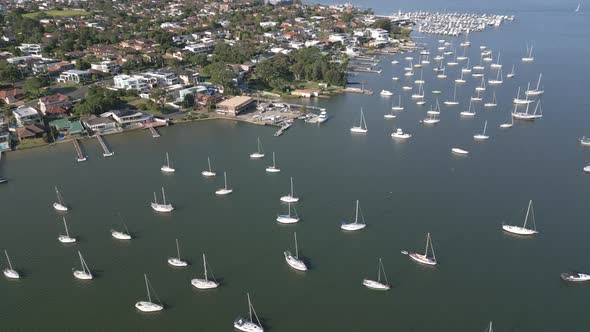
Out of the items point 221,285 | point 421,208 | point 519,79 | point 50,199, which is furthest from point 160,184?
point 519,79

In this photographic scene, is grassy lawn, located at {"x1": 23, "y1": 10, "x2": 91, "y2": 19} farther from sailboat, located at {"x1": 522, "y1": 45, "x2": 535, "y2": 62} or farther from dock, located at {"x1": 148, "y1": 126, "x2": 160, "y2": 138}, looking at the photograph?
sailboat, located at {"x1": 522, "y1": 45, "x2": 535, "y2": 62}

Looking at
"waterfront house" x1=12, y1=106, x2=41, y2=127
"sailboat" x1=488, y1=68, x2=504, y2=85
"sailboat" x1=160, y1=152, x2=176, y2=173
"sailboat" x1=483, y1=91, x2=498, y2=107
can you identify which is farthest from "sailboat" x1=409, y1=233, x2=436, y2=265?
"sailboat" x1=488, y1=68, x2=504, y2=85

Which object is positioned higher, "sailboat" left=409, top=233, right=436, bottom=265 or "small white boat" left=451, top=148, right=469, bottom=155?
"small white boat" left=451, top=148, right=469, bottom=155

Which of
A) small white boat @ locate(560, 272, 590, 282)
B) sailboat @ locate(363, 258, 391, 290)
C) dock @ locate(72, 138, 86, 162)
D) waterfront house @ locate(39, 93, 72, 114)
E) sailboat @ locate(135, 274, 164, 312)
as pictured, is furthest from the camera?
waterfront house @ locate(39, 93, 72, 114)

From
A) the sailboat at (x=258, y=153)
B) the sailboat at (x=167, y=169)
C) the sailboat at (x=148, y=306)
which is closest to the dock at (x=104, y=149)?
the sailboat at (x=167, y=169)

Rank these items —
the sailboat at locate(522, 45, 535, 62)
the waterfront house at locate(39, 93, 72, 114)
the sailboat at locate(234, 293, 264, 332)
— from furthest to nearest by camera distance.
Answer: the sailboat at locate(522, 45, 535, 62), the waterfront house at locate(39, 93, 72, 114), the sailboat at locate(234, 293, 264, 332)

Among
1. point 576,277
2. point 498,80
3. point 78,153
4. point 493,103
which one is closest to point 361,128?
point 493,103

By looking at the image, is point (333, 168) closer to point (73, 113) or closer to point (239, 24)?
point (73, 113)
